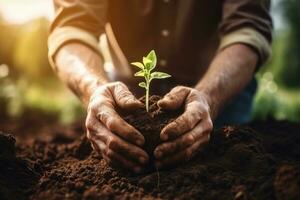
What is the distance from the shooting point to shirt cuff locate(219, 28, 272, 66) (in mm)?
3496

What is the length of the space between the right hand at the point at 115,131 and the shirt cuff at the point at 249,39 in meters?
1.29

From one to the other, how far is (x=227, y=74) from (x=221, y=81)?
9 cm

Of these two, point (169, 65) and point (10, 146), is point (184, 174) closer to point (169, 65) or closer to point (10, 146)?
point (10, 146)

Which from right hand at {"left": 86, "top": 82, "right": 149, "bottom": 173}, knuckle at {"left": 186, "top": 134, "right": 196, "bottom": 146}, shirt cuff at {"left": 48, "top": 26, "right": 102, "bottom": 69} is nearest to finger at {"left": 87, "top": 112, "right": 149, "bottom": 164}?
right hand at {"left": 86, "top": 82, "right": 149, "bottom": 173}

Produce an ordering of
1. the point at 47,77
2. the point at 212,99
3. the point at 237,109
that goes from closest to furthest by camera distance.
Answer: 1. the point at 212,99
2. the point at 237,109
3. the point at 47,77

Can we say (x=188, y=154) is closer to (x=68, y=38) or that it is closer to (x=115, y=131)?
(x=115, y=131)

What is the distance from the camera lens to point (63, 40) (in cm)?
355

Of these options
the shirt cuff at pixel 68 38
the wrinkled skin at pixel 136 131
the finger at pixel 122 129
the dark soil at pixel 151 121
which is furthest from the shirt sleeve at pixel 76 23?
the finger at pixel 122 129

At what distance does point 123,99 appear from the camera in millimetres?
2436

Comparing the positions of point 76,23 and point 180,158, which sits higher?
point 76,23

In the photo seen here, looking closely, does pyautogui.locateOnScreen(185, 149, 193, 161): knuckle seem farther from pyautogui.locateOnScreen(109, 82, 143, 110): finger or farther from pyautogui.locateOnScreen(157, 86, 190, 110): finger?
pyautogui.locateOnScreen(109, 82, 143, 110): finger

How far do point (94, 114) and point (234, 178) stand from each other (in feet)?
2.56

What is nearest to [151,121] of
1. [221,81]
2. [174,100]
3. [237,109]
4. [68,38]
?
[174,100]

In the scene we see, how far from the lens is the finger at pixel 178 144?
7.53 feet
